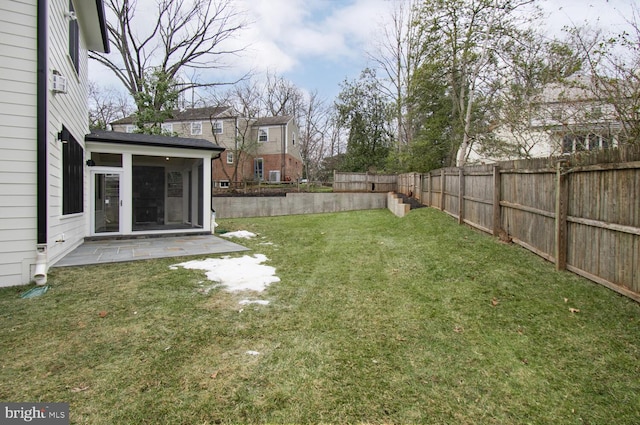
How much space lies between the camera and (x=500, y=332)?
3.14 metres

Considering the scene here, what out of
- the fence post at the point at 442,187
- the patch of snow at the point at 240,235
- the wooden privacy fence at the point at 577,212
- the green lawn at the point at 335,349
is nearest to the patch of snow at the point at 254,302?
the green lawn at the point at 335,349

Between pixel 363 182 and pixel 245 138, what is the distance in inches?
429

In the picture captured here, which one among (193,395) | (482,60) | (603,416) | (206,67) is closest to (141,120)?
(206,67)

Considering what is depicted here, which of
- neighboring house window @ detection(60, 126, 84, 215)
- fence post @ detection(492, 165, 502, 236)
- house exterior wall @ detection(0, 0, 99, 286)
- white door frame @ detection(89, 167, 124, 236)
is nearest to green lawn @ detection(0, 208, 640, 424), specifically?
house exterior wall @ detection(0, 0, 99, 286)

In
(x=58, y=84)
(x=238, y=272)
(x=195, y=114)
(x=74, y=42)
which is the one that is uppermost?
(x=195, y=114)

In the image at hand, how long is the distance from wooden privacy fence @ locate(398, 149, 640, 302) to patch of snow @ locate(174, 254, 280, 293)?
4009 mm

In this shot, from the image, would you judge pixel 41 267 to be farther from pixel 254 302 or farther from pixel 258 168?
pixel 258 168

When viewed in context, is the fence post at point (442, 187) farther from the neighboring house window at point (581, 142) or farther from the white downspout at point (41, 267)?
the white downspout at point (41, 267)

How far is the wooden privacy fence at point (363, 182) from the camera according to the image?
18631mm

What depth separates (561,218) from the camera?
14.3ft

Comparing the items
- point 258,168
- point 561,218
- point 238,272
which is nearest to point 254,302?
point 238,272

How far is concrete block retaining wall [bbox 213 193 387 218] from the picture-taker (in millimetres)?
15094

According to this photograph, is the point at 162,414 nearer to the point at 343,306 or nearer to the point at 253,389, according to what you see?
the point at 253,389

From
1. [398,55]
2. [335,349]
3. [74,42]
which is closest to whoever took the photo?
[335,349]
